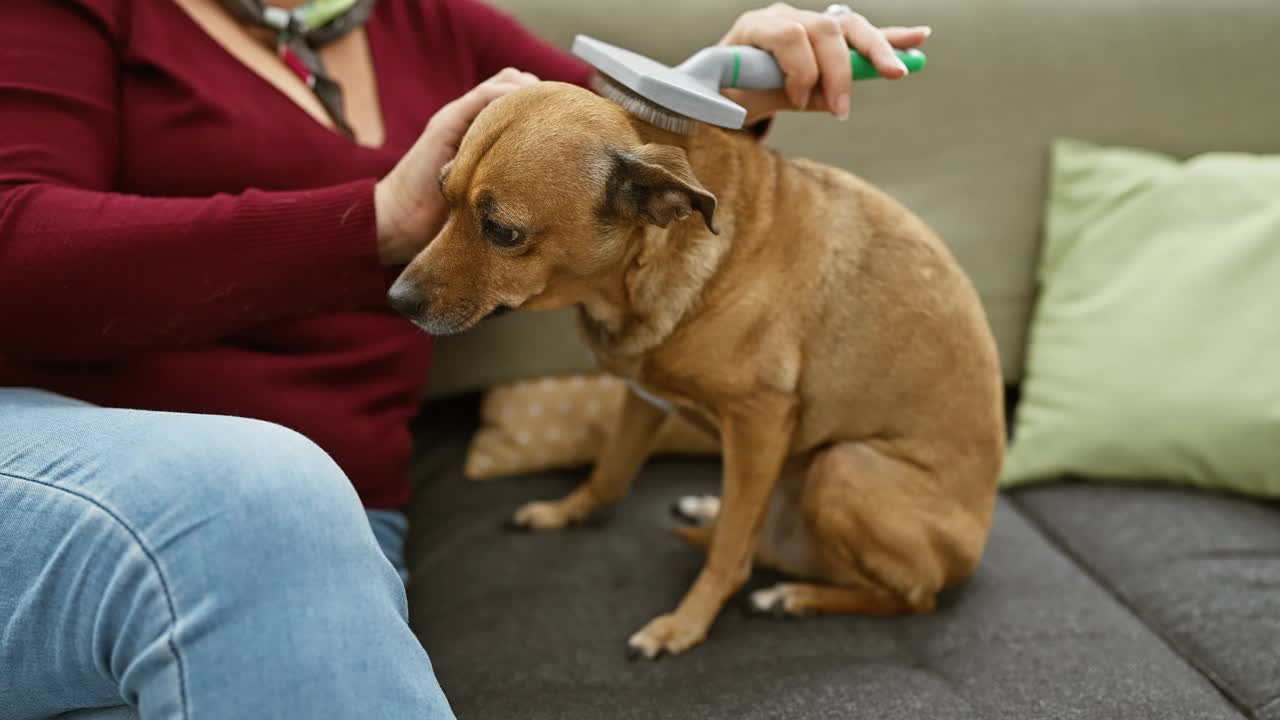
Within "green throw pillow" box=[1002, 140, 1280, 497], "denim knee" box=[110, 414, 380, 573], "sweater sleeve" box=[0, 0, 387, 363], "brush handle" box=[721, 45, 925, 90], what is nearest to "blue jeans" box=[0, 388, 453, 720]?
"denim knee" box=[110, 414, 380, 573]

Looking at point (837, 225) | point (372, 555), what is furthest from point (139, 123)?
point (837, 225)

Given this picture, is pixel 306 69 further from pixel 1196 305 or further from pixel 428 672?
pixel 1196 305

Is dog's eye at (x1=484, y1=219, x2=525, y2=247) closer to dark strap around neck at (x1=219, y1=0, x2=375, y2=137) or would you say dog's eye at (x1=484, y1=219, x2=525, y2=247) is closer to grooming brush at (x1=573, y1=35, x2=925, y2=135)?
grooming brush at (x1=573, y1=35, x2=925, y2=135)

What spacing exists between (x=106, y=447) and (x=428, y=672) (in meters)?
0.40

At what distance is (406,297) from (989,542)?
4.21 feet

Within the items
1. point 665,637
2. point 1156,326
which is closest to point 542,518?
point 665,637

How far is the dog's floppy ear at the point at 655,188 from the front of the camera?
125 centimetres

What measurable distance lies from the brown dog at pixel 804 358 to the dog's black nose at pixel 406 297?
54 mm

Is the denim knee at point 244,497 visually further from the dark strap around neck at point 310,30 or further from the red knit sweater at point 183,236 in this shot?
the dark strap around neck at point 310,30

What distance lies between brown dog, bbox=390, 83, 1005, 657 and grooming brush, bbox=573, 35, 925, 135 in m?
0.06

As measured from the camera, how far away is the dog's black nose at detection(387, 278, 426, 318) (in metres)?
1.28

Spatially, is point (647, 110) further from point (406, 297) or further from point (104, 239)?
point (104, 239)

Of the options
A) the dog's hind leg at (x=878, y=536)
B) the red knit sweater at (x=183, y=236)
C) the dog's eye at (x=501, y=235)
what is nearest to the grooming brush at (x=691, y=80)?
the dog's eye at (x=501, y=235)

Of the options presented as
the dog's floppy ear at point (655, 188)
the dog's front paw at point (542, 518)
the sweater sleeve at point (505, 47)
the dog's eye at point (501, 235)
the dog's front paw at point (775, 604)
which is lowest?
the dog's front paw at point (542, 518)
